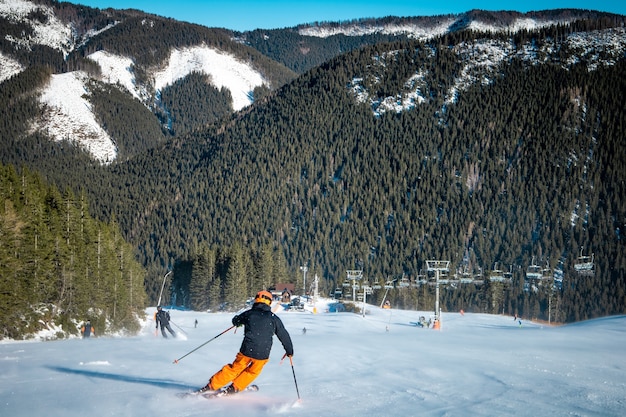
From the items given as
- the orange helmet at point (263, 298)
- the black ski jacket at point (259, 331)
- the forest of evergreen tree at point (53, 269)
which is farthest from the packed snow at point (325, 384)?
the forest of evergreen tree at point (53, 269)

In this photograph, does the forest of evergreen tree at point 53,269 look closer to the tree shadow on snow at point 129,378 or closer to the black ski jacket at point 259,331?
the tree shadow on snow at point 129,378

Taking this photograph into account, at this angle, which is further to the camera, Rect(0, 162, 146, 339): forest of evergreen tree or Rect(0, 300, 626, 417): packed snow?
Rect(0, 162, 146, 339): forest of evergreen tree

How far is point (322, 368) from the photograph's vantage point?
14.5m

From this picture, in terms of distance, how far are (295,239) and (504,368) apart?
16967 centimetres

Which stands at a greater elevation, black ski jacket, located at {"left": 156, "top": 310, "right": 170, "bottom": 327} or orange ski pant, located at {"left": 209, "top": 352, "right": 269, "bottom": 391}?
orange ski pant, located at {"left": 209, "top": 352, "right": 269, "bottom": 391}

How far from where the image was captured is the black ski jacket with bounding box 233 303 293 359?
35.0 feet

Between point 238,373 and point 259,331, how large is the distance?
84 centimetres

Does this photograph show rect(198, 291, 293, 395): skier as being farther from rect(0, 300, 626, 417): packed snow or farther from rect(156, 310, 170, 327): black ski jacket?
rect(156, 310, 170, 327): black ski jacket

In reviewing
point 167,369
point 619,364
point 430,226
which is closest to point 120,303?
point 167,369

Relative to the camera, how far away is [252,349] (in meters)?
10.7

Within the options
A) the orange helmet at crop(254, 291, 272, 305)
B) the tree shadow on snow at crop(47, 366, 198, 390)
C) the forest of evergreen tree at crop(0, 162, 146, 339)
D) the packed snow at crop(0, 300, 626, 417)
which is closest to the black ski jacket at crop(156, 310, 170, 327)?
the forest of evergreen tree at crop(0, 162, 146, 339)

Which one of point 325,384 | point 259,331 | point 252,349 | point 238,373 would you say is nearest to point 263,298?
point 259,331

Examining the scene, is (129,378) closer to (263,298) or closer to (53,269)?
(263,298)

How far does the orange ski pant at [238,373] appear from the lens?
33.8 feet
